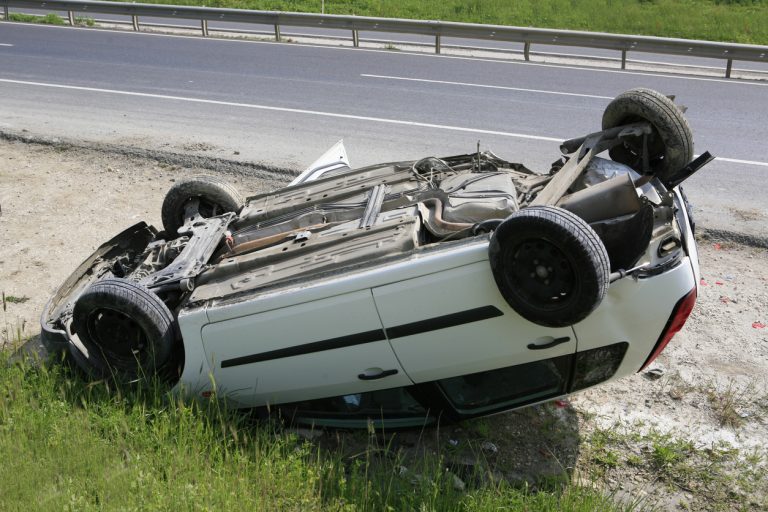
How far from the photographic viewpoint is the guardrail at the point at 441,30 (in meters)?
14.7

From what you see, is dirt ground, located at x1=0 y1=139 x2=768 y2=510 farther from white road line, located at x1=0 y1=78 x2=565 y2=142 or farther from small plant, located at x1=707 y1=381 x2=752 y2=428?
white road line, located at x1=0 y1=78 x2=565 y2=142

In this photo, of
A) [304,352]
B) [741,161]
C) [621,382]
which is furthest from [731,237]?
[304,352]

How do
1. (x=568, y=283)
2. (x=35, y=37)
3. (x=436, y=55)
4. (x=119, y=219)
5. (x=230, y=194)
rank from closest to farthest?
(x=568, y=283) < (x=230, y=194) < (x=119, y=219) < (x=436, y=55) < (x=35, y=37)

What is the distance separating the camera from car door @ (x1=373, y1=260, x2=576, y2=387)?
3.98 m

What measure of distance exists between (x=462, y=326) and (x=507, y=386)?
0.56 meters

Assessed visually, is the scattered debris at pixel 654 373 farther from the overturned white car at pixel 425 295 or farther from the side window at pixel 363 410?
the side window at pixel 363 410

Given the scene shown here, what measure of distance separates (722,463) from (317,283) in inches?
102

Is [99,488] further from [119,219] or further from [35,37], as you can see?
[35,37]

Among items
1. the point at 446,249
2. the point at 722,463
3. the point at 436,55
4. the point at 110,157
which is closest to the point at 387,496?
the point at 446,249

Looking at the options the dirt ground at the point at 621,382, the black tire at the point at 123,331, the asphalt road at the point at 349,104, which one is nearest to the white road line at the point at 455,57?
the asphalt road at the point at 349,104

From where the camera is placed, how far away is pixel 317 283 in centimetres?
420

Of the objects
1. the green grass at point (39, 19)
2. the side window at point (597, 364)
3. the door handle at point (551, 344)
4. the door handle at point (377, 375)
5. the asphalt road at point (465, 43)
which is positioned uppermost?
the green grass at point (39, 19)

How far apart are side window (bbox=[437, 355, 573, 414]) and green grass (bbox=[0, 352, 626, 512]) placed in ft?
1.33

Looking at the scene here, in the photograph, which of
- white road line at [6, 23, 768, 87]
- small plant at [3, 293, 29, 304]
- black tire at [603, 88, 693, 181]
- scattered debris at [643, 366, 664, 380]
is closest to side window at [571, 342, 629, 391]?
scattered debris at [643, 366, 664, 380]
